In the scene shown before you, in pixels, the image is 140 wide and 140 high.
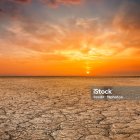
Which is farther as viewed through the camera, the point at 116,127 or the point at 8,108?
the point at 8,108

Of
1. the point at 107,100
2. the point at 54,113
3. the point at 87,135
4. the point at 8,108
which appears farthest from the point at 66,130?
the point at 107,100

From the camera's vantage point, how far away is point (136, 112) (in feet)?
18.2

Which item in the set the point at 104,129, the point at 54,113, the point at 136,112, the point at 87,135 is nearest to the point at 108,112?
the point at 136,112

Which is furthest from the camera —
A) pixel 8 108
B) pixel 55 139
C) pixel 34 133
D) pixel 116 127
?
pixel 8 108

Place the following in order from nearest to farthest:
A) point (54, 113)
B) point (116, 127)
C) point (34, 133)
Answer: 1. point (34, 133)
2. point (116, 127)
3. point (54, 113)

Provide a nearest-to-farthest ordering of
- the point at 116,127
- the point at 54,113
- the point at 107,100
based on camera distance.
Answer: the point at 116,127
the point at 54,113
the point at 107,100

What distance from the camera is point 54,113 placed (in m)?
5.37

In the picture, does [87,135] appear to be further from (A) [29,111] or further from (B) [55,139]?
(A) [29,111]

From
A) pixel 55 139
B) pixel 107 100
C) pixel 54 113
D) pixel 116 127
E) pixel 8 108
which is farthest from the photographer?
pixel 107 100

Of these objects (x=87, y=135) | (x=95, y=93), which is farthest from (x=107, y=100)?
(x=87, y=135)

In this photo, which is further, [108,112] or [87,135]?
[108,112]

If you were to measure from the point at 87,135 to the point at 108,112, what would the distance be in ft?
6.01

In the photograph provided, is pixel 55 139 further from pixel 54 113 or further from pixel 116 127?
pixel 54 113

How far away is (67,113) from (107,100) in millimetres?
2226
